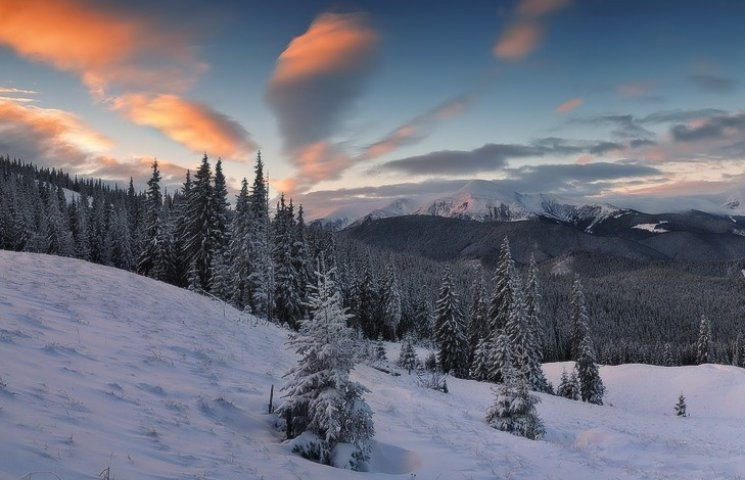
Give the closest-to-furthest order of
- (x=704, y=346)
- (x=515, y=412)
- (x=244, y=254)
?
(x=515, y=412) → (x=244, y=254) → (x=704, y=346)

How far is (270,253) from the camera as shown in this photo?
4959 cm

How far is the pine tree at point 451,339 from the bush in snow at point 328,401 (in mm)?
45963

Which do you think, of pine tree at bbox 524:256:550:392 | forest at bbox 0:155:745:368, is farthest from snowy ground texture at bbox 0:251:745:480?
pine tree at bbox 524:256:550:392

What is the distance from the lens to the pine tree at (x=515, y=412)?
1925 centimetres

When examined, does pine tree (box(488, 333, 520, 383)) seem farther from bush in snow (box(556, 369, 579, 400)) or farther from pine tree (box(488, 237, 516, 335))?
bush in snow (box(556, 369, 579, 400))

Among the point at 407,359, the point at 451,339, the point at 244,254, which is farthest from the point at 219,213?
the point at 451,339

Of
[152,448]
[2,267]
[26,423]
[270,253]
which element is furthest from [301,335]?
[270,253]

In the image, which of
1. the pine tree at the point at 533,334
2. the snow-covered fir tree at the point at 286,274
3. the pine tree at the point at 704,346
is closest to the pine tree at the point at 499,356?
the pine tree at the point at 533,334

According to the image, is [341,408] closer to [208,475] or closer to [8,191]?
[208,475]

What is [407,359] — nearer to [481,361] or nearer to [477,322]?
[481,361]

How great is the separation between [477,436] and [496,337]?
110 feet

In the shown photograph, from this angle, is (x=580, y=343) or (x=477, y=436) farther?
(x=580, y=343)

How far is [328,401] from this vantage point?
9.15m

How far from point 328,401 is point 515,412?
13.2m
